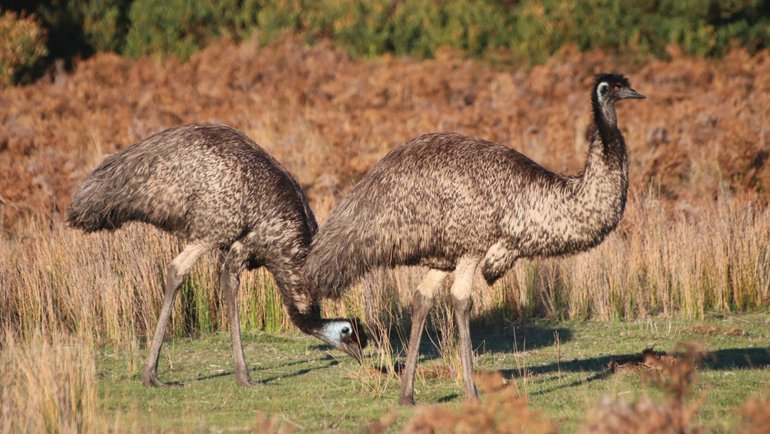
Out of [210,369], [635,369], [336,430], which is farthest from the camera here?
[210,369]

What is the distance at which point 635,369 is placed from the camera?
8.53 m

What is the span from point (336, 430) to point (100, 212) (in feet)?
9.24

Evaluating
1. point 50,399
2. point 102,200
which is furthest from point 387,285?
point 50,399

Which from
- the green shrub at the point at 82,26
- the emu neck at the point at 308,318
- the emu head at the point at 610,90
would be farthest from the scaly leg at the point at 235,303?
the green shrub at the point at 82,26

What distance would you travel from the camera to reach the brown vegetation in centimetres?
1583

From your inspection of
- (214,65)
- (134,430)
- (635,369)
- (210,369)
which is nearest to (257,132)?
(214,65)

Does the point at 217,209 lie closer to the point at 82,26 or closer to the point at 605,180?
the point at 605,180

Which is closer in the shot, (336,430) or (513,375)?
(336,430)

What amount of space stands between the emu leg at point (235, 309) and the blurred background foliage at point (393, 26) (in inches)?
537

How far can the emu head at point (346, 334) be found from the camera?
29.0ft

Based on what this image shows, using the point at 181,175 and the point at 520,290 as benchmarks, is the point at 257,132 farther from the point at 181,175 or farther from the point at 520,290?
the point at 181,175

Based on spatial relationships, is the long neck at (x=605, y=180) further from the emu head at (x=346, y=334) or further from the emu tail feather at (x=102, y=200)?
the emu tail feather at (x=102, y=200)

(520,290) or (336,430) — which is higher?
(520,290)

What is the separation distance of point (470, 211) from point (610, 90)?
1.29 m
